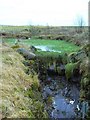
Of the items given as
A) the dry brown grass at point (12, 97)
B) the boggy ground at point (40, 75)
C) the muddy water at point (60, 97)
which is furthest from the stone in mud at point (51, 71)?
the dry brown grass at point (12, 97)

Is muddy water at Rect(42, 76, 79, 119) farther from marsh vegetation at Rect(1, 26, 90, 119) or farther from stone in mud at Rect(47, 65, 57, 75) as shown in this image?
stone in mud at Rect(47, 65, 57, 75)

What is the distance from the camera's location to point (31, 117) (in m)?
8.84

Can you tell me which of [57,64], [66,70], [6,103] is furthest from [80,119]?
[57,64]

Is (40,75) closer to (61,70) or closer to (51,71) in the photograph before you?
(51,71)

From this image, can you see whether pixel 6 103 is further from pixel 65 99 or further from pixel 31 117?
pixel 65 99

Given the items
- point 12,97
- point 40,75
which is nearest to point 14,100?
point 12,97

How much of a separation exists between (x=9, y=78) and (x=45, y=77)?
320 inches

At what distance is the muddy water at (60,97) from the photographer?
1237 centimetres

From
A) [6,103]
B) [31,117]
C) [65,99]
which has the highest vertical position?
[6,103]


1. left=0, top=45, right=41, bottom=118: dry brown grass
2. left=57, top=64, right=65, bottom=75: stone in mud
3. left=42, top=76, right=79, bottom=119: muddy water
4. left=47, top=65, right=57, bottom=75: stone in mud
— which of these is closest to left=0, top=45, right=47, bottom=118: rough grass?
left=0, top=45, right=41, bottom=118: dry brown grass

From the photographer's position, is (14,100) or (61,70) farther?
(61,70)

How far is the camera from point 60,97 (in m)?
15.2

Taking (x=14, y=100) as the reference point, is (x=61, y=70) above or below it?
below

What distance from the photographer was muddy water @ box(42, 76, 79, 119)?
12372mm
